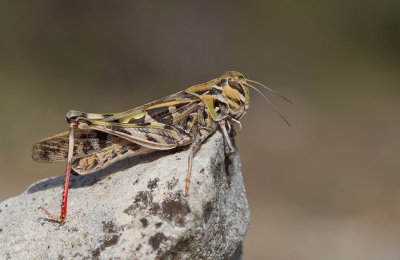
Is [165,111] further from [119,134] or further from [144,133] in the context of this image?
[119,134]

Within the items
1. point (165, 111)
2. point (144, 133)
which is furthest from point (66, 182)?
point (165, 111)

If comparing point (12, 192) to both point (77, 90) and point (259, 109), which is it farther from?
point (259, 109)

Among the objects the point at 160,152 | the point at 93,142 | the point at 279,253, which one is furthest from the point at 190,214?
the point at 279,253

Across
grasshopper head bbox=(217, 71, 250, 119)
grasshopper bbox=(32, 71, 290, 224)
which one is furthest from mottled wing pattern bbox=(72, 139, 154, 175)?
grasshopper head bbox=(217, 71, 250, 119)

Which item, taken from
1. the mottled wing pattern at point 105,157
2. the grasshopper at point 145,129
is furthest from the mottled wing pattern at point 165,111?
the mottled wing pattern at point 105,157

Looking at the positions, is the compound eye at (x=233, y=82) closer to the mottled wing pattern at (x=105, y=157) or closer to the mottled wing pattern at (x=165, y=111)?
the mottled wing pattern at (x=165, y=111)

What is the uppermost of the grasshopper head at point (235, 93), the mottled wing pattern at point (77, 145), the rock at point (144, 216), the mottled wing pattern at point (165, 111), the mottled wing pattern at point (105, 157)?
the grasshopper head at point (235, 93)
